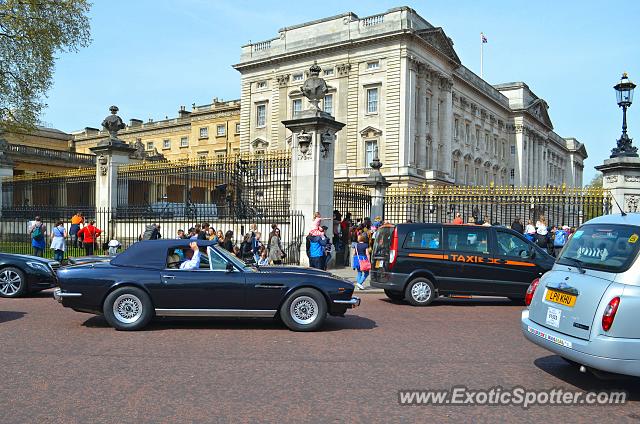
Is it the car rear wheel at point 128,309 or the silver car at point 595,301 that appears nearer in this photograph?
the silver car at point 595,301

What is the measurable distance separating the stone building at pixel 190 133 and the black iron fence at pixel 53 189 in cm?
4007

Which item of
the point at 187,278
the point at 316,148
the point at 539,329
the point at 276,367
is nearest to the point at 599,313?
the point at 539,329

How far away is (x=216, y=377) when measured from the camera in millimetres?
6184

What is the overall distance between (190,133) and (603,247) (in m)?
73.0

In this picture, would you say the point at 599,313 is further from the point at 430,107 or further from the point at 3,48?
the point at 430,107

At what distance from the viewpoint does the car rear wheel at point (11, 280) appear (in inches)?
484

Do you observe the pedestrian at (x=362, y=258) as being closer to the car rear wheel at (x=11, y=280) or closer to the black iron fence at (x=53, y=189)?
the car rear wheel at (x=11, y=280)

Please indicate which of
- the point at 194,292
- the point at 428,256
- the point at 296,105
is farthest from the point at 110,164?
the point at 296,105

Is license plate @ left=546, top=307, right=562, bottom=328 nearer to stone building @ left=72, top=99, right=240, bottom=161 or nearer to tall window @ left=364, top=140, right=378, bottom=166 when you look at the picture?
tall window @ left=364, top=140, right=378, bottom=166

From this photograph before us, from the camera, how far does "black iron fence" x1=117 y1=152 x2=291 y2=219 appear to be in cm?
1948

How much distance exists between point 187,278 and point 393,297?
571 centimetres

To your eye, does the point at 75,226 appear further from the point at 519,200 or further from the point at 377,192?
the point at 519,200

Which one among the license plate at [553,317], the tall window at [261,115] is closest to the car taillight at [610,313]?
the license plate at [553,317]

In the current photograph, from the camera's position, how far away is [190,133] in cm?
7581
